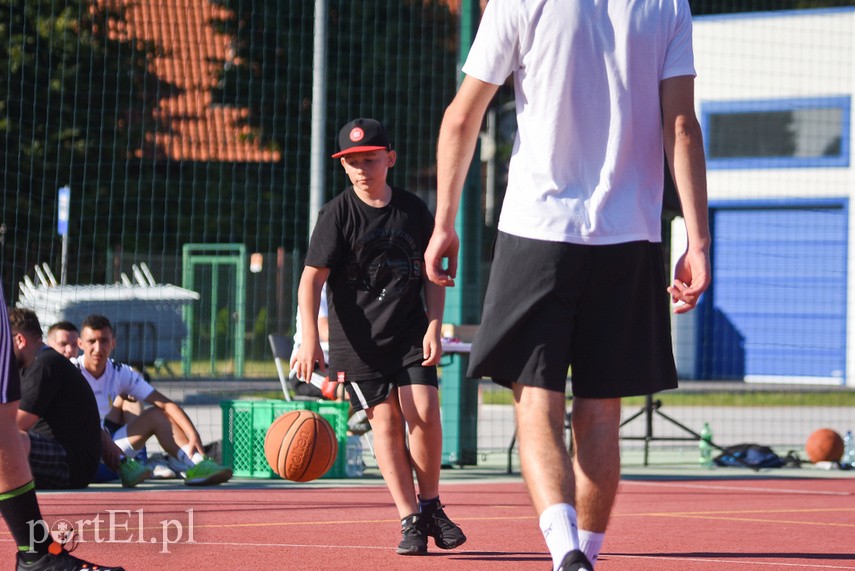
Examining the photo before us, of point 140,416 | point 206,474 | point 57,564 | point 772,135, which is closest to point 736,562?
point 57,564

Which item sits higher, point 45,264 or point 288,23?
point 288,23

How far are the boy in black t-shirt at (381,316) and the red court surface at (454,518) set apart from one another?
0.39 meters

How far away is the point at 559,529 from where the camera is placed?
12.4 ft

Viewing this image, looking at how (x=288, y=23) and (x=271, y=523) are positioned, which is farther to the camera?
(x=288, y=23)

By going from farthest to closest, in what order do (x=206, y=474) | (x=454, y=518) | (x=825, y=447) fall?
(x=825, y=447)
(x=206, y=474)
(x=454, y=518)

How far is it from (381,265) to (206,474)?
11.8 ft

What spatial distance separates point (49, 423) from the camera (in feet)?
27.8

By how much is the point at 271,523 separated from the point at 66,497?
1.71 meters

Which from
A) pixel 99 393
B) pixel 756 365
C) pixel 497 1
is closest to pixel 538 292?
pixel 497 1

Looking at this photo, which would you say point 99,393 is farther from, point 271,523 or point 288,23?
point 288,23

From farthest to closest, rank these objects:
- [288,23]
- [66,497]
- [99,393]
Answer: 1. [288,23]
2. [99,393]
3. [66,497]

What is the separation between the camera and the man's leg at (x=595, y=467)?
4.05 meters

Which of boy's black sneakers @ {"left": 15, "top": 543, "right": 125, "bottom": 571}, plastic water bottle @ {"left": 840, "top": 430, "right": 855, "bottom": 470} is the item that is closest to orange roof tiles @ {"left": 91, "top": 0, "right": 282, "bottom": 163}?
plastic water bottle @ {"left": 840, "top": 430, "right": 855, "bottom": 470}

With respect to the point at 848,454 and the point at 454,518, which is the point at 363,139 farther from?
the point at 848,454
